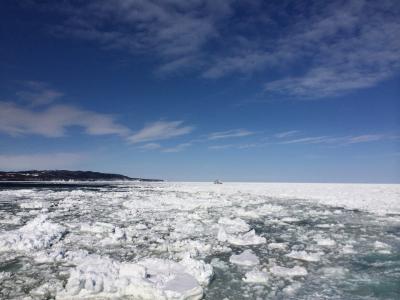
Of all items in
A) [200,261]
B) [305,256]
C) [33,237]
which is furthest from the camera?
[33,237]

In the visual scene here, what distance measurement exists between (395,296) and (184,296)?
254cm

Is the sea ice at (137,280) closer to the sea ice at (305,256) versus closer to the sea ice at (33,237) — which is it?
the sea ice at (305,256)

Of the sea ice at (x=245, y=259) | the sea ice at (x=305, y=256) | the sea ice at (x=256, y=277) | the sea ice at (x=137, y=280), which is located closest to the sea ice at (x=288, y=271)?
the sea ice at (x=256, y=277)

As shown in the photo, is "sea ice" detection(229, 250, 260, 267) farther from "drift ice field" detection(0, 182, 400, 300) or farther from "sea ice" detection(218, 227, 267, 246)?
"sea ice" detection(218, 227, 267, 246)

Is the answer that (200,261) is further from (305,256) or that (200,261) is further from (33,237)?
(33,237)

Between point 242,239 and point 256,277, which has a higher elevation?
point 242,239

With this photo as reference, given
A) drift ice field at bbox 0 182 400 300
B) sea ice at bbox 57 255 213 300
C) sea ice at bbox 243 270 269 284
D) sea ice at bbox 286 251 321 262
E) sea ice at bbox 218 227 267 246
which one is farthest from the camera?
sea ice at bbox 218 227 267 246

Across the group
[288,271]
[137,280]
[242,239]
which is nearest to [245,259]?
[288,271]

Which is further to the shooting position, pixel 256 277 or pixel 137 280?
pixel 256 277

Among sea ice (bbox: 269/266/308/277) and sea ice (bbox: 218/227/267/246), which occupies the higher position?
sea ice (bbox: 218/227/267/246)

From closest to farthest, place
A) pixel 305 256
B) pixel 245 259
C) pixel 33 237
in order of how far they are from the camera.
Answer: pixel 245 259
pixel 305 256
pixel 33 237

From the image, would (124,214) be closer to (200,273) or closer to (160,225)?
(160,225)

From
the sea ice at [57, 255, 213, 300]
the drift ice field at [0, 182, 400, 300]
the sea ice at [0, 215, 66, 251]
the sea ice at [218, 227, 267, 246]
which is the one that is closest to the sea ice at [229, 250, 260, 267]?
the drift ice field at [0, 182, 400, 300]

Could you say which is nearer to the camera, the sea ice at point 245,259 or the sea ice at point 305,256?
the sea ice at point 245,259
